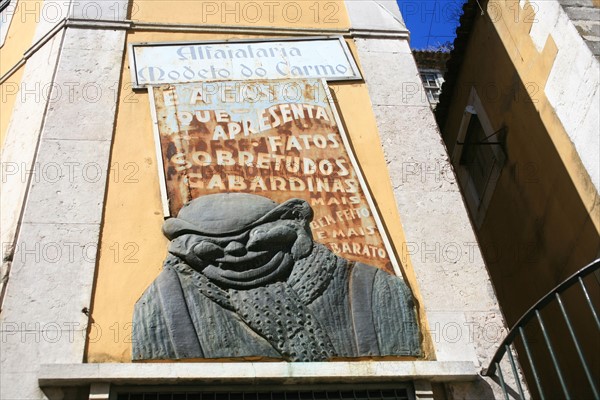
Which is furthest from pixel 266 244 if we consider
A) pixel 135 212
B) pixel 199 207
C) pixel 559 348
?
pixel 559 348

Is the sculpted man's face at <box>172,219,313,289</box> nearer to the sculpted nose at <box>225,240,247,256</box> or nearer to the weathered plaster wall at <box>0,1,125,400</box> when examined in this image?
the sculpted nose at <box>225,240,247,256</box>

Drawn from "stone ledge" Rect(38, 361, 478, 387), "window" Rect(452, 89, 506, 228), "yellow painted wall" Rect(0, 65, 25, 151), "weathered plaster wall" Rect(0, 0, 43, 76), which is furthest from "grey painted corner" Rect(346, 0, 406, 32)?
"stone ledge" Rect(38, 361, 478, 387)

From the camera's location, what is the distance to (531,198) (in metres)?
9.57

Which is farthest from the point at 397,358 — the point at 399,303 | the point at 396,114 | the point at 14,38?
the point at 14,38

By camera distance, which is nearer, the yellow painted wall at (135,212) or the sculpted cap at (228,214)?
the yellow painted wall at (135,212)

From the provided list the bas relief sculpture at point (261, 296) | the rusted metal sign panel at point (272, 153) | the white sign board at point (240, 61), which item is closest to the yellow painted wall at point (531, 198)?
the white sign board at point (240, 61)

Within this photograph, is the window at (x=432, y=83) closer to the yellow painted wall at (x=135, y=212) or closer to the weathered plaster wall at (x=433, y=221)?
the weathered plaster wall at (x=433, y=221)

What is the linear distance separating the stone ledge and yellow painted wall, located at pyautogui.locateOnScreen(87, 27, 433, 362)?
0.22m

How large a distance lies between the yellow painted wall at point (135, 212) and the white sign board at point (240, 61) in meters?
0.19

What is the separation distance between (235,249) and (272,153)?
3.87 feet

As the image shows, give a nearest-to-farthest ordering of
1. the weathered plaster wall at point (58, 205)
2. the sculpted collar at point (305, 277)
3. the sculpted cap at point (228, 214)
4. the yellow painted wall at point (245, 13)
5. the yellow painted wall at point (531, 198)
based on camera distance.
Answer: the weathered plaster wall at point (58, 205), the sculpted collar at point (305, 277), the sculpted cap at point (228, 214), the yellow painted wall at point (531, 198), the yellow painted wall at point (245, 13)

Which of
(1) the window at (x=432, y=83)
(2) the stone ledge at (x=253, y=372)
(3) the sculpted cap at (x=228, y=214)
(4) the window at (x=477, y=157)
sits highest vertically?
(1) the window at (x=432, y=83)

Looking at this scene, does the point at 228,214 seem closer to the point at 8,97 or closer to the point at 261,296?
the point at 261,296

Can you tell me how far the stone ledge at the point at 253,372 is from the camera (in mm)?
5543
